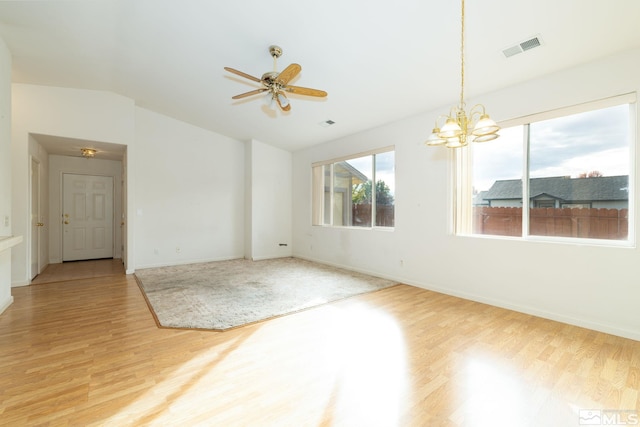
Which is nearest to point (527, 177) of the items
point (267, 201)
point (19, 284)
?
point (267, 201)

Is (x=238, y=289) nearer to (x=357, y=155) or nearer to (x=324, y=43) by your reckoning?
(x=357, y=155)

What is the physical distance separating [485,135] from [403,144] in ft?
8.70

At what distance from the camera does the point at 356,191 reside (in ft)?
19.8

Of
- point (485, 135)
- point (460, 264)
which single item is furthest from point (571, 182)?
point (485, 135)

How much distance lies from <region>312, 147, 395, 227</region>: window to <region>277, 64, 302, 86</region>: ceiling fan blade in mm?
2588

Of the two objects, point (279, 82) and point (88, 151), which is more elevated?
point (279, 82)

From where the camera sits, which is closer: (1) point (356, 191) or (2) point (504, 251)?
(2) point (504, 251)

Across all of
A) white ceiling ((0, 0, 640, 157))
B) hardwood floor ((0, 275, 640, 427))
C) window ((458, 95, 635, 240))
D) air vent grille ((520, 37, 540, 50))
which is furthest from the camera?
window ((458, 95, 635, 240))

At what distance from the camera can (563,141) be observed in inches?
130

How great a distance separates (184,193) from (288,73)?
4489 millimetres

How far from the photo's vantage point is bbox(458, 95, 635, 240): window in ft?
9.81

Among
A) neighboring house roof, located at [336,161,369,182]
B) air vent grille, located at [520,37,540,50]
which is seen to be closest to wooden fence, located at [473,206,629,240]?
air vent grille, located at [520,37,540,50]

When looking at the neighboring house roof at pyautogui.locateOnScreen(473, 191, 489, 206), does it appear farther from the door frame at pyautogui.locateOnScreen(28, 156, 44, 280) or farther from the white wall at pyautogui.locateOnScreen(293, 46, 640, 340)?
the door frame at pyautogui.locateOnScreen(28, 156, 44, 280)

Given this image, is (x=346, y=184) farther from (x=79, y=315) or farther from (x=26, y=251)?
(x=26, y=251)
